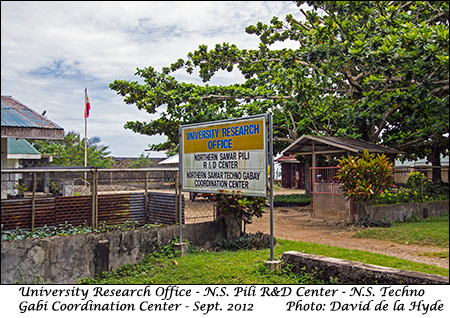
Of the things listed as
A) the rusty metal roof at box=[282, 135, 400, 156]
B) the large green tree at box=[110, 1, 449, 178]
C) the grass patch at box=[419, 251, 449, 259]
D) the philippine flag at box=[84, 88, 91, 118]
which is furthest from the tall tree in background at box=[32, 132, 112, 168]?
the grass patch at box=[419, 251, 449, 259]

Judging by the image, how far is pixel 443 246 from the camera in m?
8.91

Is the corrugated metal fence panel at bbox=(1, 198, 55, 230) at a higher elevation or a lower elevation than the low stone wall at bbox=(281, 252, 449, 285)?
higher

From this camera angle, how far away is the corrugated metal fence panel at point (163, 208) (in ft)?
27.9

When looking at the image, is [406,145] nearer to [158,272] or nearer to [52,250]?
[158,272]

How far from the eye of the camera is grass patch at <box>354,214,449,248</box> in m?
9.41

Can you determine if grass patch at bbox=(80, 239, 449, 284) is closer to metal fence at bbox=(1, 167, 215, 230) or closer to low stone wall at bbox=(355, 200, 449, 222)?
metal fence at bbox=(1, 167, 215, 230)

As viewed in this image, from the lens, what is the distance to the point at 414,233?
10109 mm

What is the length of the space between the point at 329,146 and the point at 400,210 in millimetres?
3107

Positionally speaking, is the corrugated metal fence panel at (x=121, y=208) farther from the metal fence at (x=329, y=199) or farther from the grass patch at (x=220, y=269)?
the metal fence at (x=329, y=199)

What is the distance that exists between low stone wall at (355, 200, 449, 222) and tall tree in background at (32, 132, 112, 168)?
21.0 meters

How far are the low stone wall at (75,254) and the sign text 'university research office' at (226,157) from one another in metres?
1.33

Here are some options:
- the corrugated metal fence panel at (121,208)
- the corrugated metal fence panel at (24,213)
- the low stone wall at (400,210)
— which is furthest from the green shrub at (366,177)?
the corrugated metal fence panel at (24,213)

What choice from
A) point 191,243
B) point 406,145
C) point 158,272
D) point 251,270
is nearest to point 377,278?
point 251,270

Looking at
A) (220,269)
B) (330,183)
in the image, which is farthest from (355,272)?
(330,183)
